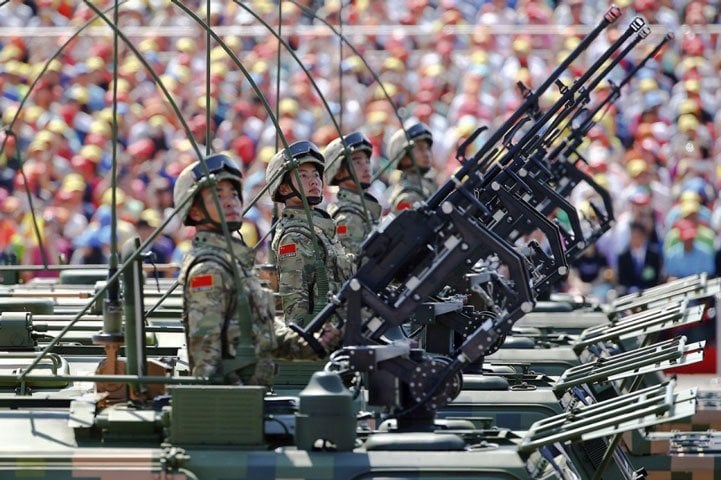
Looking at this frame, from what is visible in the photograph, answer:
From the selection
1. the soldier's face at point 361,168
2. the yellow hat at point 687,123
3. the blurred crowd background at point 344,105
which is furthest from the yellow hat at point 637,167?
the soldier's face at point 361,168

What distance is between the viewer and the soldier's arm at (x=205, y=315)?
8695mm

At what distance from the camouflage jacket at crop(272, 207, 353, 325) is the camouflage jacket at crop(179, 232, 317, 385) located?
2.22 metres

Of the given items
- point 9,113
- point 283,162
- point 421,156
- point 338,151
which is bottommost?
point 283,162

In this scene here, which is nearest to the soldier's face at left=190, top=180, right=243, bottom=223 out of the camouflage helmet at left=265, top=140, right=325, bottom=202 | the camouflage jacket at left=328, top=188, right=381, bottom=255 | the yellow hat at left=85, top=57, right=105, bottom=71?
the camouflage helmet at left=265, top=140, right=325, bottom=202

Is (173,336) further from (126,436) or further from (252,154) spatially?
(252,154)

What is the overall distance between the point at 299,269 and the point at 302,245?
21 centimetres

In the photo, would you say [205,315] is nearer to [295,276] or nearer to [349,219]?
[295,276]

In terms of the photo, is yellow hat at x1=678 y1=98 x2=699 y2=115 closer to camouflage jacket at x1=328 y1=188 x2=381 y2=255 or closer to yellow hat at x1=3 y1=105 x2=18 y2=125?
camouflage jacket at x1=328 y1=188 x2=381 y2=255

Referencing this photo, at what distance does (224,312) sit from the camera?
882 cm

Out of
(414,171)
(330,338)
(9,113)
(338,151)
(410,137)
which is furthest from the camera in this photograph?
(9,113)

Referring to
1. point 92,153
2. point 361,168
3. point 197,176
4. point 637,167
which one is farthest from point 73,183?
point 197,176

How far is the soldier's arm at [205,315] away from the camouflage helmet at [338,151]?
207 inches

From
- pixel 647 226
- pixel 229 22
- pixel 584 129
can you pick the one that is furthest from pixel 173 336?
pixel 229 22

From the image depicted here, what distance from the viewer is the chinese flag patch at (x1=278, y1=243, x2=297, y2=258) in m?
11.8
